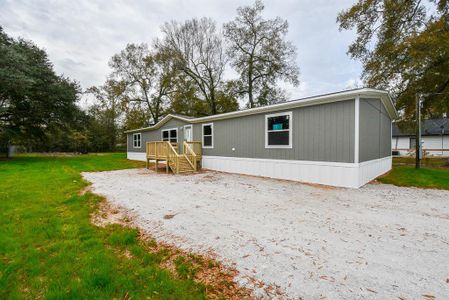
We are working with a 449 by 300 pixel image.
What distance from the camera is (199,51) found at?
21.7 meters

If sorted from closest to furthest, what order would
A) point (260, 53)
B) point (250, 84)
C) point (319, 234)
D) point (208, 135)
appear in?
point (319, 234), point (208, 135), point (260, 53), point (250, 84)

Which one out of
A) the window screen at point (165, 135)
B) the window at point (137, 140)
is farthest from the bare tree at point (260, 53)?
the window at point (137, 140)

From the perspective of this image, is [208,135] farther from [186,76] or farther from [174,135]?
[186,76]

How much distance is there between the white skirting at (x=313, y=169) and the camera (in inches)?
266

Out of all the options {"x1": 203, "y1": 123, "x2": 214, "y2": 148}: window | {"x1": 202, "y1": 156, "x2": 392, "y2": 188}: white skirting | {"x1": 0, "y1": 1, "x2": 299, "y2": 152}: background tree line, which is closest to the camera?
{"x1": 202, "y1": 156, "x2": 392, "y2": 188}: white skirting

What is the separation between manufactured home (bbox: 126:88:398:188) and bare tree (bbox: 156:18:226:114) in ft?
36.6

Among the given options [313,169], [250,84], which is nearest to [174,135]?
[313,169]

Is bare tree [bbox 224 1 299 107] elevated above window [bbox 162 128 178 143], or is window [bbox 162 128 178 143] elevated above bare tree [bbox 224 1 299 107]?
bare tree [bbox 224 1 299 107]

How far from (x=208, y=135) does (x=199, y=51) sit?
13469 mm

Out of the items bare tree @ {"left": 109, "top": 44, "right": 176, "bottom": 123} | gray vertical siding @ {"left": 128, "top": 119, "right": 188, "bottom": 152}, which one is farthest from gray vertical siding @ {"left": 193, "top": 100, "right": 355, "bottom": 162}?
bare tree @ {"left": 109, "top": 44, "right": 176, "bottom": 123}

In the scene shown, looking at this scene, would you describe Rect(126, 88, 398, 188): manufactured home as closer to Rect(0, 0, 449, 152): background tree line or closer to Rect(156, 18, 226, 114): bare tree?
Rect(0, 0, 449, 152): background tree line

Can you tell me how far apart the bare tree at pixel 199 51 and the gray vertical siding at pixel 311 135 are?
13464 millimetres

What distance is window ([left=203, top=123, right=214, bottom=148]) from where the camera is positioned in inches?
465

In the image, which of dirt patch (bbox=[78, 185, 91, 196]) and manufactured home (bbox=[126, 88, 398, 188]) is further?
manufactured home (bbox=[126, 88, 398, 188])
